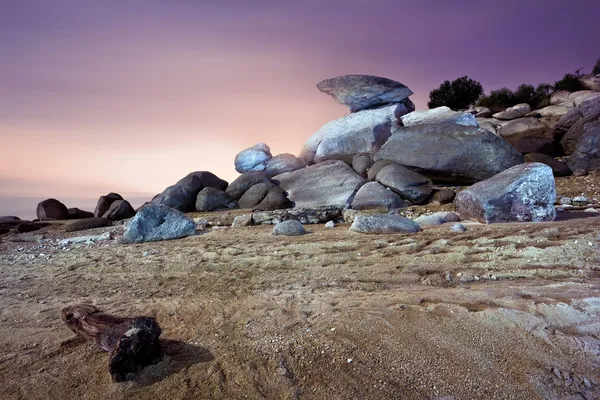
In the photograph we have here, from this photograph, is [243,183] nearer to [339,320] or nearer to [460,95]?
[339,320]

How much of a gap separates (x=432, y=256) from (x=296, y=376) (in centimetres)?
326

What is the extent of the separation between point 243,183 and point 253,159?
12.0 feet

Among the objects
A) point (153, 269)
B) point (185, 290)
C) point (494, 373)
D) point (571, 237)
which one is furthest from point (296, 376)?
point (571, 237)

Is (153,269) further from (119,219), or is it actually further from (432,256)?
(119,219)

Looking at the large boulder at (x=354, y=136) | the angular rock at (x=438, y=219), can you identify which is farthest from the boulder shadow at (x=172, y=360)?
the large boulder at (x=354, y=136)

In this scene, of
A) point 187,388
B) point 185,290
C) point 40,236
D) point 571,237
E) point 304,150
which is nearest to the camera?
point 187,388

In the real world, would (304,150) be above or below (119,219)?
above

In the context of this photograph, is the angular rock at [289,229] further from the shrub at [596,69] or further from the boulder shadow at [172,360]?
the shrub at [596,69]

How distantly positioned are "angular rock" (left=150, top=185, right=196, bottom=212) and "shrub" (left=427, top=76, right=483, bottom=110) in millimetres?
20934

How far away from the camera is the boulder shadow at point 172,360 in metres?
2.77

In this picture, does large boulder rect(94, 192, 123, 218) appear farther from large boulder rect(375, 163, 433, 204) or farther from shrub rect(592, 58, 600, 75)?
shrub rect(592, 58, 600, 75)

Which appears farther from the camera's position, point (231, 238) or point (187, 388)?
point (231, 238)

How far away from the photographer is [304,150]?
19.2 m

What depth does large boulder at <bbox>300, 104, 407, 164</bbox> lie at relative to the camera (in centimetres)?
1691
